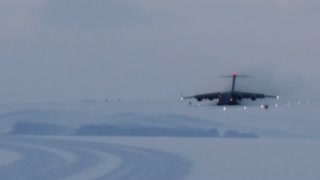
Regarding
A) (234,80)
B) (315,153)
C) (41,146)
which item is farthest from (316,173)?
(234,80)

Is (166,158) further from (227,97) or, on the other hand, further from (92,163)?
(227,97)

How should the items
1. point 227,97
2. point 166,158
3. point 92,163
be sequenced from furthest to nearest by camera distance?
1. point 227,97
2. point 166,158
3. point 92,163

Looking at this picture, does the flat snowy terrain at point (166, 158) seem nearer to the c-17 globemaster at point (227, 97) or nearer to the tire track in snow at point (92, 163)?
the tire track in snow at point (92, 163)

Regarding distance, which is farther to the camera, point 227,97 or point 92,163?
point 227,97

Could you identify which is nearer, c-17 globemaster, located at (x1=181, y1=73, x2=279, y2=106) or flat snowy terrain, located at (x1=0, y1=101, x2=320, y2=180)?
flat snowy terrain, located at (x1=0, y1=101, x2=320, y2=180)

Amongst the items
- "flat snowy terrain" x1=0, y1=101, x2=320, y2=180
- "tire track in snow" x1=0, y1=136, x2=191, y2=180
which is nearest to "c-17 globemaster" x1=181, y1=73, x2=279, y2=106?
"flat snowy terrain" x1=0, y1=101, x2=320, y2=180

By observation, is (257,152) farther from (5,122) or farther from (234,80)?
(234,80)

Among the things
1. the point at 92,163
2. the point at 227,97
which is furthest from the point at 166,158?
the point at 227,97

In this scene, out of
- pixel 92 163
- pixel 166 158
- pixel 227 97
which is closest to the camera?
pixel 92 163

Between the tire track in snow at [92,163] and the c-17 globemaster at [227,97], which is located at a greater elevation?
the tire track in snow at [92,163]

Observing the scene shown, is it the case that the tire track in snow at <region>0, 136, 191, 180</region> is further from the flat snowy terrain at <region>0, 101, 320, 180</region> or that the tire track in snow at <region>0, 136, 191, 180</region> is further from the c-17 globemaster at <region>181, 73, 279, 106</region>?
the c-17 globemaster at <region>181, 73, 279, 106</region>

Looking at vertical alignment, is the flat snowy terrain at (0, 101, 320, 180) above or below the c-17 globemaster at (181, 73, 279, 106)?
above

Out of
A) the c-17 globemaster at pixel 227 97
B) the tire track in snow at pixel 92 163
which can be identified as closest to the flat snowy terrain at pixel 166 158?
the tire track in snow at pixel 92 163

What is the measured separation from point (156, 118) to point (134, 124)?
2993 mm
